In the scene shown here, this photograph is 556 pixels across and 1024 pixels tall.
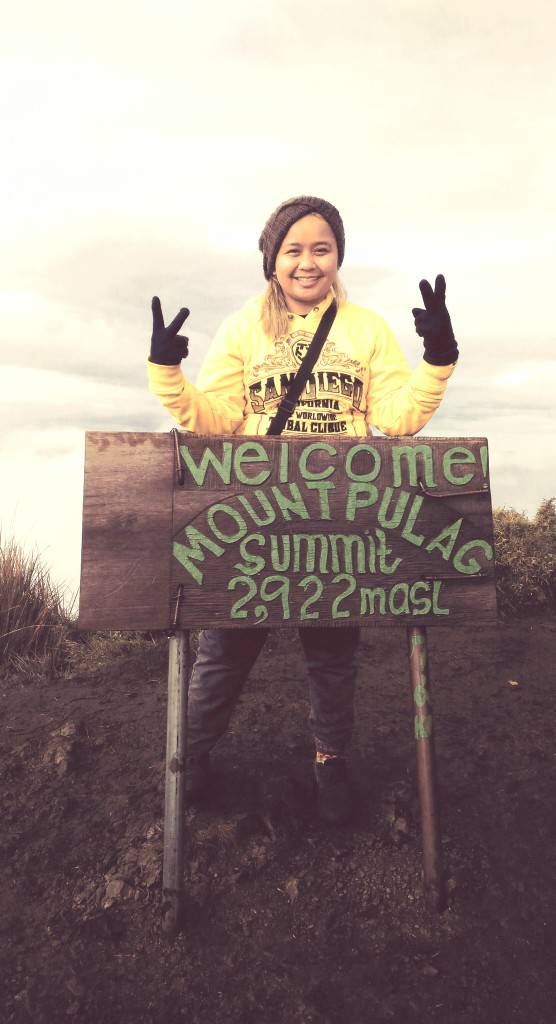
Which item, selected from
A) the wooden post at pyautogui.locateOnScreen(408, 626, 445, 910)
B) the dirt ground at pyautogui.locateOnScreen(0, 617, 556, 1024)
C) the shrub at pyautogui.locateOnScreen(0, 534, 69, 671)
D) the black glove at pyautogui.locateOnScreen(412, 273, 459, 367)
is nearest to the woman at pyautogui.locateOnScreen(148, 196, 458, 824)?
the black glove at pyautogui.locateOnScreen(412, 273, 459, 367)

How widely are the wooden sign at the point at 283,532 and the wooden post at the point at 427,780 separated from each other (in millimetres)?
180

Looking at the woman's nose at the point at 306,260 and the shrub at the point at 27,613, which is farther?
the shrub at the point at 27,613

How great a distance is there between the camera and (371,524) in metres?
2.46

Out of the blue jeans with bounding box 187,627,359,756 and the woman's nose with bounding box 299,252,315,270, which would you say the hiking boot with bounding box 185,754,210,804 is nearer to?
the blue jeans with bounding box 187,627,359,756

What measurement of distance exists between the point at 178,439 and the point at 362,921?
1.74 m

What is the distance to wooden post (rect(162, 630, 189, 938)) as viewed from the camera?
237cm

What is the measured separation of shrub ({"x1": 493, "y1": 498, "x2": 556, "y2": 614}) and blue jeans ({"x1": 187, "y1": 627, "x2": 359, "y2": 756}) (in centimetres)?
343

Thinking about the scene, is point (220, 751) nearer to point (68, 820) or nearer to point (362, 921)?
point (68, 820)

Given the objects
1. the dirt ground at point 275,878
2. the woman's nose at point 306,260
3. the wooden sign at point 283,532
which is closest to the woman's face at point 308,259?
the woman's nose at point 306,260

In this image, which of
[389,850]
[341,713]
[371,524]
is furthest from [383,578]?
[389,850]

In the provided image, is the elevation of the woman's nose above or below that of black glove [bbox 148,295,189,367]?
above

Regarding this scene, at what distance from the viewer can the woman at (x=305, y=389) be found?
274 cm

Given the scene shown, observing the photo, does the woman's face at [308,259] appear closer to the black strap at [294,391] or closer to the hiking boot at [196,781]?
the black strap at [294,391]

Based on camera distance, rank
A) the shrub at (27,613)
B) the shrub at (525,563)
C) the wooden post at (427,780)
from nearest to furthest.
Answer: the wooden post at (427,780) < the shrub at (27,613) < the shrub at (525,563)
